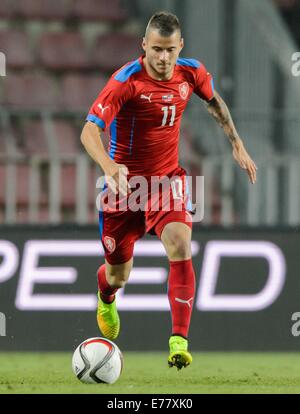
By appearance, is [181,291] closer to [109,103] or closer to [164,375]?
[164,375]

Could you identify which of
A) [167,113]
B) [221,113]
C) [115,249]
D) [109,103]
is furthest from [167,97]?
[115,249]

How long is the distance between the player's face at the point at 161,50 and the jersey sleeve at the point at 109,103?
0.18 meters

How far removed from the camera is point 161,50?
649 cm

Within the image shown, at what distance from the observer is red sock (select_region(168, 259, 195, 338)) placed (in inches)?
257

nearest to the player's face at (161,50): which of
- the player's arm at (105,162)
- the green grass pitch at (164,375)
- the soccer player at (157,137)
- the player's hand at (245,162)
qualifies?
the soccer player at (157,137)

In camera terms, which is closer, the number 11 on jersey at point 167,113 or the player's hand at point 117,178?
the player's hand at point 117,178

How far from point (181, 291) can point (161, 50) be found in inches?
50.9

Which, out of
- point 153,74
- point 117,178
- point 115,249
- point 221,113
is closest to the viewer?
point 117,178

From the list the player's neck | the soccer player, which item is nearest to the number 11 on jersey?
the soccer player

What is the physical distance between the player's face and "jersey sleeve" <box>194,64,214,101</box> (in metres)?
0.35

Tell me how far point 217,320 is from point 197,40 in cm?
323

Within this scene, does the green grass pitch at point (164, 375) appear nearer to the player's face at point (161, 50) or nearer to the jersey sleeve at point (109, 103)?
the jersey sleeve at point (109, 103)

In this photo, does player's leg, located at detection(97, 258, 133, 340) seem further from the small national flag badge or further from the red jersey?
the small national flag badge

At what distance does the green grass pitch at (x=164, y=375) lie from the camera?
6.19 m
